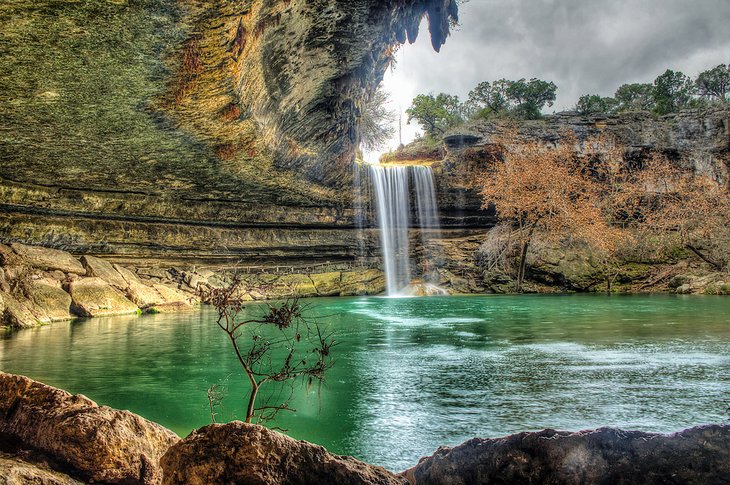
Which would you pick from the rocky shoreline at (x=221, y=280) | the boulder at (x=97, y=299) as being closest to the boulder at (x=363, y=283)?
the rocky shoreline at (x=221, y=280)

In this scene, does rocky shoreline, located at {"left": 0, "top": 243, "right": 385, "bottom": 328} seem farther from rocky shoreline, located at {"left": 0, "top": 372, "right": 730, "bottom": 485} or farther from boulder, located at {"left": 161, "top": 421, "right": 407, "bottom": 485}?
boulder, located at {"left": 161, "top": 421, "right": 407, "bottom": 485}

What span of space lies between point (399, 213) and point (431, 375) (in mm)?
20255

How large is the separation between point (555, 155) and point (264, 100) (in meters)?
18.9

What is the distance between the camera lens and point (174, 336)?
10.8m

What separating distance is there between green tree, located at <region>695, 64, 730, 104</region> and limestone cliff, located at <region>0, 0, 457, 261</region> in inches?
1253

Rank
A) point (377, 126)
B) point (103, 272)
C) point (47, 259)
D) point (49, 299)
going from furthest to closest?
point (377, 126) → point (103, 272) → point (47, 259) → point (49, 299)

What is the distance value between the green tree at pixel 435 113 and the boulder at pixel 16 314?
105 feet

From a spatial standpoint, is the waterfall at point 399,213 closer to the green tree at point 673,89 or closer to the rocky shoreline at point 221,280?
the rocky shoreline at point 221,280

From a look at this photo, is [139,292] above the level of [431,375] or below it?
above

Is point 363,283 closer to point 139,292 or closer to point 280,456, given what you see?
point 139,292

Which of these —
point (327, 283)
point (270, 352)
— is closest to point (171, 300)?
point (327, 283)

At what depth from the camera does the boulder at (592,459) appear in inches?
78.5

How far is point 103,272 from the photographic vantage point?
16797 millimetres

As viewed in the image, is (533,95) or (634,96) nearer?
(533,95)
